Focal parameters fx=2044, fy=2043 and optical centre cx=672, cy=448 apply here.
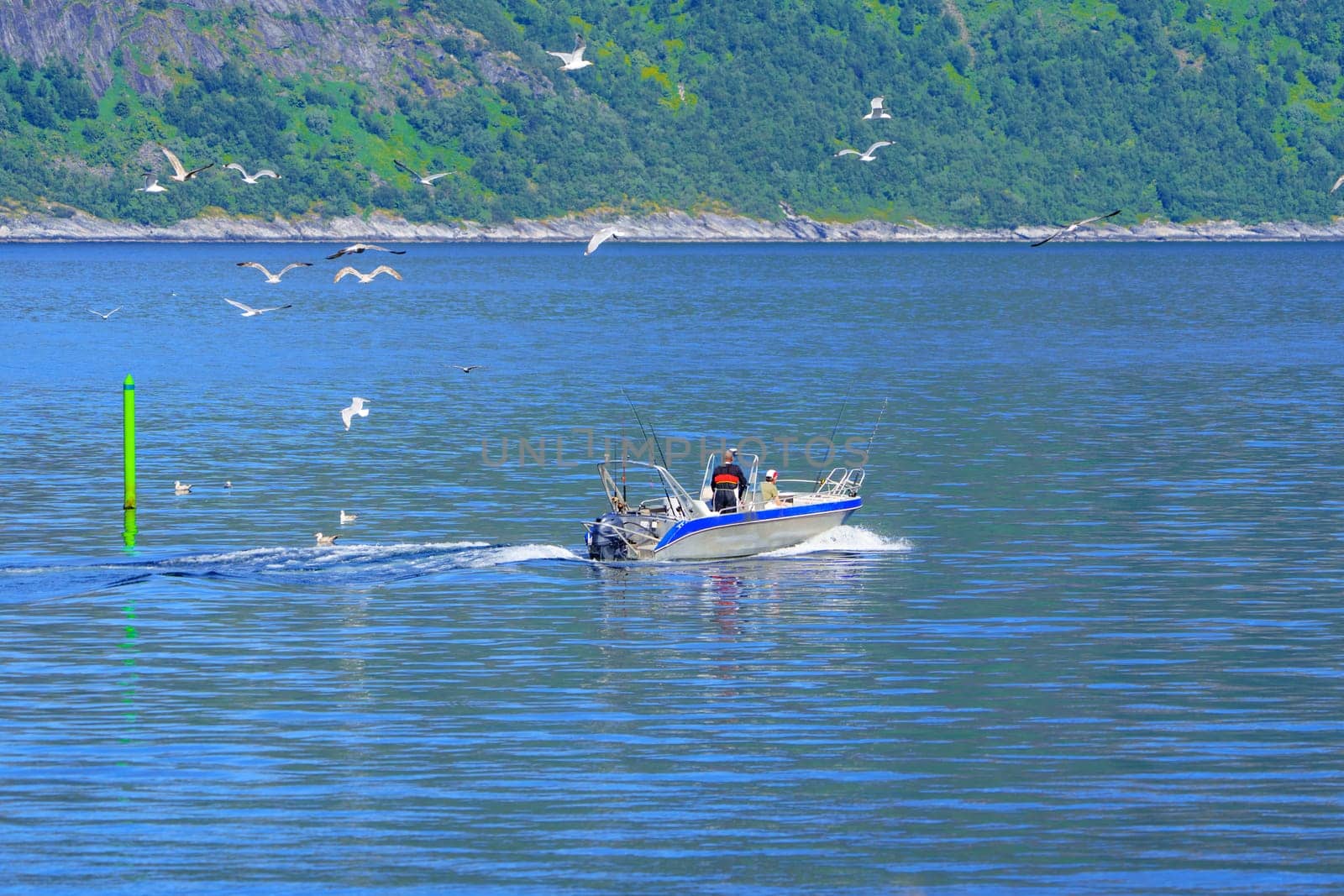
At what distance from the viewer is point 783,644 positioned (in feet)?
136

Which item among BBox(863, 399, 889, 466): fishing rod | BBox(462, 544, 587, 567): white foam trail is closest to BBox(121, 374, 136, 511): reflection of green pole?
BBox(462, 544, 587, 567): white foam trail

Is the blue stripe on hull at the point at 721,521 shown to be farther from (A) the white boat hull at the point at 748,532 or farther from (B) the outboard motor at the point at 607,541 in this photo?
(B) the outboard motor at the point at 607,541

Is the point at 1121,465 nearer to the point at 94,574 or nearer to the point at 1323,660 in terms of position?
the point at 1323,660

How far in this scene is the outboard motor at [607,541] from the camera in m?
51.2

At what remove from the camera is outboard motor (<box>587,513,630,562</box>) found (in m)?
51.2

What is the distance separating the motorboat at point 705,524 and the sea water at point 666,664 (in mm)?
766

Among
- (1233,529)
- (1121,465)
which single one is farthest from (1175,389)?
(1233,529)

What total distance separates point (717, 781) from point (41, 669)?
1493 centimetres

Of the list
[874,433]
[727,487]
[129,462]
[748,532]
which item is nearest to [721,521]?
[727,487]

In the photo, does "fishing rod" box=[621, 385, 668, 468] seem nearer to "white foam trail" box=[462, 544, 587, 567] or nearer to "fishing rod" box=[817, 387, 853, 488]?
"fishing rod" box=[817, 387, 853, 488]

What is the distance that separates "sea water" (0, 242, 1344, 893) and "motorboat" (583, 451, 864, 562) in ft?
2.51

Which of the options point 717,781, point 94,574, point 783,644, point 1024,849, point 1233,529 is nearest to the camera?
point 1024,849

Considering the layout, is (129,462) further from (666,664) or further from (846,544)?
(666,664)

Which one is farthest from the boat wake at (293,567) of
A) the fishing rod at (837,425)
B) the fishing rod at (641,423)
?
the fishing rod at (837,425)
